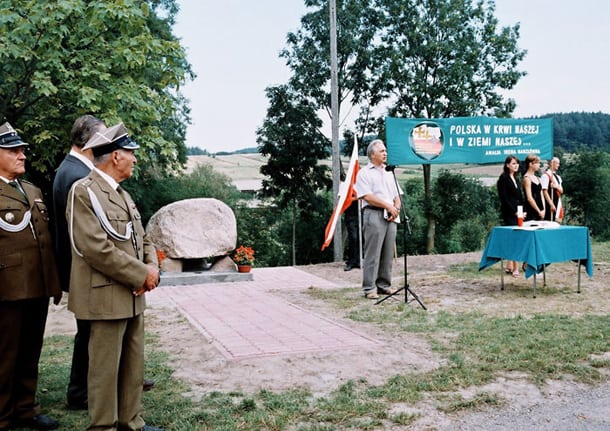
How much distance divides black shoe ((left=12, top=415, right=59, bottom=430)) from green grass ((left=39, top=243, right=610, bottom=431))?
3.3 inches

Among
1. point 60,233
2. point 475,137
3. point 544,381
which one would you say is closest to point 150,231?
point 475,137

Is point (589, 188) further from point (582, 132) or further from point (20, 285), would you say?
→ point (20, 285)

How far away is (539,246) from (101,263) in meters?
5.73

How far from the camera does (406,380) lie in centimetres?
423

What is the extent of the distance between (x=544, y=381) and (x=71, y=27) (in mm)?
8250

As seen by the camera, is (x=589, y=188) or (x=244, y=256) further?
(x=589, y=188)

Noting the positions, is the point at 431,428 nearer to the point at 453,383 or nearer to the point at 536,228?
the point at 453,383

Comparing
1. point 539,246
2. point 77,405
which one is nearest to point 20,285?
point 77,405

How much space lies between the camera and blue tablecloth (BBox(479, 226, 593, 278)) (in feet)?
23.9

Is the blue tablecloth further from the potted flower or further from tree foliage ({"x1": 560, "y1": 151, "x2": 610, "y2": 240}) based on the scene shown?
tree foliage ({"x1": 560, "y1": 151, "x2": 610, "y2": 240})

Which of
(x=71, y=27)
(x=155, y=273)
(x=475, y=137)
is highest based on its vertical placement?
(x=71, y=27)

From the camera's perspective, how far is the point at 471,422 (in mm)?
3498

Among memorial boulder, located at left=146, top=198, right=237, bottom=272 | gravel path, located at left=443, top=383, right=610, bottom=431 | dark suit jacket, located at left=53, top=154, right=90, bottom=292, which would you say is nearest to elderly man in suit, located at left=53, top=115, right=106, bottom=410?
A: dark suit jacket, located at left=53, top=154, right=90, bottom=292

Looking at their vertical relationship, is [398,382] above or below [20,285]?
below
